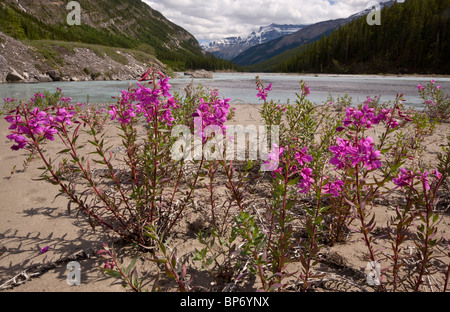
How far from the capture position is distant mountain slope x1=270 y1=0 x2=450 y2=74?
47125 millimetres

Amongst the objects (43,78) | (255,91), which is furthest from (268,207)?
(43,78)

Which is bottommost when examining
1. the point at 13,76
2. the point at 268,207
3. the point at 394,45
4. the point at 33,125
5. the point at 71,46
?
the point at 268,207

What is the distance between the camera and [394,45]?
176 ft

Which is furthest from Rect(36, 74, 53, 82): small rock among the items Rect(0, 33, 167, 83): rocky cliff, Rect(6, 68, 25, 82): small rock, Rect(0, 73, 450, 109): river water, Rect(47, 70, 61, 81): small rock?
Rect(0, 73, 450, 109): river water

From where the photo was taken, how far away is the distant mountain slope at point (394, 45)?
155 ft

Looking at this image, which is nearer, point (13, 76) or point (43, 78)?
point (13, 76)

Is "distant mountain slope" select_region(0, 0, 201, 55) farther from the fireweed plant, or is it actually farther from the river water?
the fireweed plant

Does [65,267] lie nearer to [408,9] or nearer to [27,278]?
[27,278]

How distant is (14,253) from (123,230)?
0.90m

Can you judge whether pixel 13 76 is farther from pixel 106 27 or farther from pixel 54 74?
pixel 106 27

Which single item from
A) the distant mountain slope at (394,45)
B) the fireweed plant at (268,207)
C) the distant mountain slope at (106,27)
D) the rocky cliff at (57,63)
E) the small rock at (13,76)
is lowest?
the fireweed plant at (268,207)

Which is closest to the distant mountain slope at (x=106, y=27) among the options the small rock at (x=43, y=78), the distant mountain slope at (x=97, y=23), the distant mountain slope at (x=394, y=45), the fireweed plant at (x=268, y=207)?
the distant mountain slope at (x=97, y=23)

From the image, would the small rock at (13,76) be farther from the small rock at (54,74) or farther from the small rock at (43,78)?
the small rock at (54,74)
